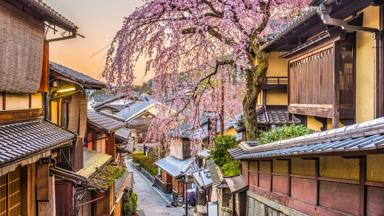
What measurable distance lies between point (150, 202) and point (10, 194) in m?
27.3

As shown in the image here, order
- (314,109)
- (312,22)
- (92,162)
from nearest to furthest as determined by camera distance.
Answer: (312,22) < (314,109) < (92,162)

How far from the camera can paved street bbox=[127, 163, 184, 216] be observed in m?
31.6

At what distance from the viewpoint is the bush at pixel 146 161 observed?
49.1 metres

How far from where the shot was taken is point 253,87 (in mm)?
14898

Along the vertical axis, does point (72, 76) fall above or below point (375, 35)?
below

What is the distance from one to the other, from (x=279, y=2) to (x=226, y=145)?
6.65 m

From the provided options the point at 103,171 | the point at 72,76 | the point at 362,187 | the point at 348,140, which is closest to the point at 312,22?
the point at 362,187

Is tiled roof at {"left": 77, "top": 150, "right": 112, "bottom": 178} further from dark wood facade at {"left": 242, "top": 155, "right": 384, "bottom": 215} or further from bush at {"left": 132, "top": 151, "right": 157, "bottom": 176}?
bush at {"left": 132, "top": 151, "right": 157, "bottom": 176}

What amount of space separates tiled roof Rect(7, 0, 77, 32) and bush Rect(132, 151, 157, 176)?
1506 inches

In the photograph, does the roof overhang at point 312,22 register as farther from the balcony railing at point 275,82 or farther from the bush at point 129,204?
the bush at point 129,204

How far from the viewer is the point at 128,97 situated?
12.6 metres

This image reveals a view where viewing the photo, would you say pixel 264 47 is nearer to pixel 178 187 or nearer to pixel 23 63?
pixel 23 63

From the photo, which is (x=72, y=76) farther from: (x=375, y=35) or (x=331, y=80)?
(x=375, y=35)

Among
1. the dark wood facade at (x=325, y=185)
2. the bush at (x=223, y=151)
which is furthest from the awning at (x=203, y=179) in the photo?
the dark wood facade at (x=325, y=185)
